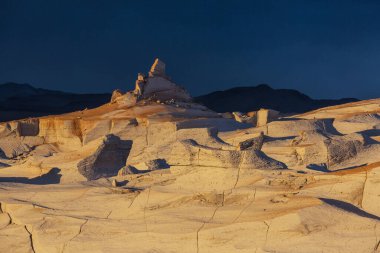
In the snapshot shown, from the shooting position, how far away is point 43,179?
12.2 meters

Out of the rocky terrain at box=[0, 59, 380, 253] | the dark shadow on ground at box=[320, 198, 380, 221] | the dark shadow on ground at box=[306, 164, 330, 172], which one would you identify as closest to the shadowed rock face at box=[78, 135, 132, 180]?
the rocky terrain at box=[0, 59, 380, 253]

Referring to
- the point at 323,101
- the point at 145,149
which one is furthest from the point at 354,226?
the point at 323,101

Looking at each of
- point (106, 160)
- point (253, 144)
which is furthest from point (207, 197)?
point (106, 160)

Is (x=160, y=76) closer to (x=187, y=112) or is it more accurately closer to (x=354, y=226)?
(x=187, y=112)

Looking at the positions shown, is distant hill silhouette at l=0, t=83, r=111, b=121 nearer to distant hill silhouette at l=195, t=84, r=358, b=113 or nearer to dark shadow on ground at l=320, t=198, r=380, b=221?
distant hill silhouette at l=195, t=84, r=358, b=113

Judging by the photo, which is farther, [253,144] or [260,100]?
[260,100]

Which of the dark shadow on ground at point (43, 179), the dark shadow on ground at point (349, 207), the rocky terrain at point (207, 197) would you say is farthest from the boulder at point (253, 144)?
the dark shadow on ground at point (43, 179)

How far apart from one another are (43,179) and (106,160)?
1058mm

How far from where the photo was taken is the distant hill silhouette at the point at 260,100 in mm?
39406

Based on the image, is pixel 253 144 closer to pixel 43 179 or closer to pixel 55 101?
pixel 43 179

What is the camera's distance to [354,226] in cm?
659

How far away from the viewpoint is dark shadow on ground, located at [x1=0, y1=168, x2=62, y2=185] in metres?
12.0

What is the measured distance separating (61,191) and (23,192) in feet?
2.08

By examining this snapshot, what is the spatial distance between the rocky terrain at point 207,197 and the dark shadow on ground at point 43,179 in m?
0.02
